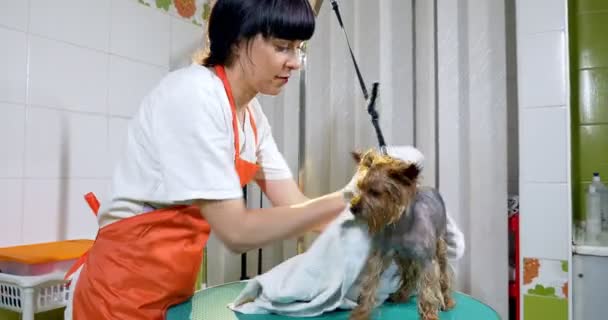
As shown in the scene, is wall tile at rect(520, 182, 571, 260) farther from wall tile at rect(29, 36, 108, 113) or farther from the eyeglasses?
wall tile at rect(29, 36, 108, 113)

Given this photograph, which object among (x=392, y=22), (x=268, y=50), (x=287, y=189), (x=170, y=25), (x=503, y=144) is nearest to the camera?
(x=268, y=50)

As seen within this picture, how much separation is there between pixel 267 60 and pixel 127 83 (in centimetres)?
97

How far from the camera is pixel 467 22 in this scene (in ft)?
4.58

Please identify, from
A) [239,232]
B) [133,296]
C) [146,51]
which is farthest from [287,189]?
[146,51]

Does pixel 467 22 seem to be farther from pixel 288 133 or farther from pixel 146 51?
pixel 146 51

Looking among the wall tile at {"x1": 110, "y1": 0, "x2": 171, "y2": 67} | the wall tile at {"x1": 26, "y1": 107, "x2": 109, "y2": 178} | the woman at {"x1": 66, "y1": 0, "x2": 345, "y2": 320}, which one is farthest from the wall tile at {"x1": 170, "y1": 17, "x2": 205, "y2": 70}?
the woman at {"x1": 66, "y1": 0, "x2": 345, "y2": 320}

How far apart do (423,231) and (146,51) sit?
4.57ft

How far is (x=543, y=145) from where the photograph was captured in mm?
1283

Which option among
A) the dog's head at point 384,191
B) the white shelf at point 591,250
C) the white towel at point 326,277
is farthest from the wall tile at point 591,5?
the dog's head at point 384,191

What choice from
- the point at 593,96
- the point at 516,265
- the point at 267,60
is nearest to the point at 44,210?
the point at 267,60

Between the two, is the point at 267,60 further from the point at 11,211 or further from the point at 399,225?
the point at 11,211

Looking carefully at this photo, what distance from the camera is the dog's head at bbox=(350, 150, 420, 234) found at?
74 centimetres

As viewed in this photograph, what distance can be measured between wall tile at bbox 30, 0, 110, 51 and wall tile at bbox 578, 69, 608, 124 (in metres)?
1.68

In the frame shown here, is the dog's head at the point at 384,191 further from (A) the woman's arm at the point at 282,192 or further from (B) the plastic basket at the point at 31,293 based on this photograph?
(B) the plastic basket at the point at 31,293
